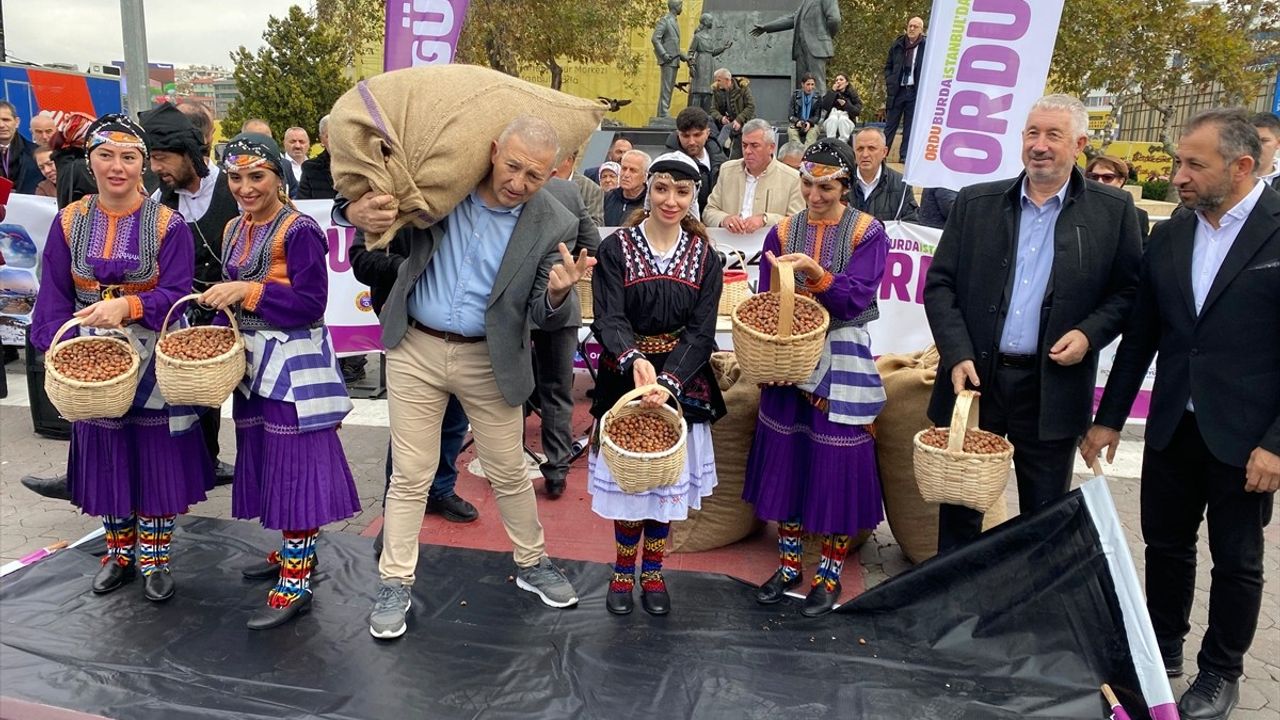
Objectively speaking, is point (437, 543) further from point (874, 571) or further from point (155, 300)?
point (874, 571)

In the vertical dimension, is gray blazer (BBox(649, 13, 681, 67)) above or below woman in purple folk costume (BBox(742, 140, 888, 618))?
above

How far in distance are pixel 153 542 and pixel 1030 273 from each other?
12.1 feet

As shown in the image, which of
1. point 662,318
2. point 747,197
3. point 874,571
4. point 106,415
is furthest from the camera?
point 747,197

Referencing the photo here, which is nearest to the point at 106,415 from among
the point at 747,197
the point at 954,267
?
the point at 954,267

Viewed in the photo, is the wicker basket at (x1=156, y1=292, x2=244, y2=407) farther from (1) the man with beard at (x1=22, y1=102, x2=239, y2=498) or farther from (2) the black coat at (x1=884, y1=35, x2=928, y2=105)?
(2) the black coat at (x1=884, y1=35, x2=928, y2=105)

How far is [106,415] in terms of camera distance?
10.7 feet

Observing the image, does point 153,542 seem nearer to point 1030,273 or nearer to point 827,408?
point 827,408

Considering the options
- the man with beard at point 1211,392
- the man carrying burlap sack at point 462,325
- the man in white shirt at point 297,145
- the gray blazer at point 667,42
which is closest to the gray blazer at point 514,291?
the man carrying burlap sack at point 462,325

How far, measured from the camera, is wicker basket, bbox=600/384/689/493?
3.09m

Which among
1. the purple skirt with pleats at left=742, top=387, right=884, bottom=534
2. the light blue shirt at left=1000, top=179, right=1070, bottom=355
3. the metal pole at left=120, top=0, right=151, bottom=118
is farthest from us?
the metal pole at left=120, top=0, right=151, bottom=118

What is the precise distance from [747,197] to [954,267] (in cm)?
291

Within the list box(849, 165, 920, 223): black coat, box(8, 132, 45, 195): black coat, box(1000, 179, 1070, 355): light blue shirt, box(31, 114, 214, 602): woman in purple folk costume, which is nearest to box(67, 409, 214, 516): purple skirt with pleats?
box(31, 114, 214, 602): woman in purple folk costume

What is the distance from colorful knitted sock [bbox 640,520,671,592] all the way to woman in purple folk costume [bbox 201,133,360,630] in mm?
1247

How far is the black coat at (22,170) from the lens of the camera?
739 cm
